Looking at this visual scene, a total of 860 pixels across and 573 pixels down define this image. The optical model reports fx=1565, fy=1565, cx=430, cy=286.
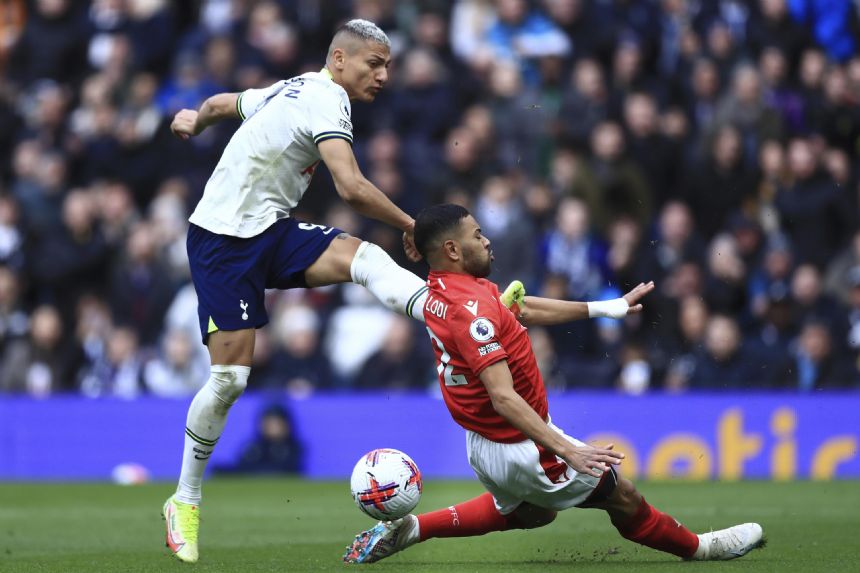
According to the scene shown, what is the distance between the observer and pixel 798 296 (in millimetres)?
14461

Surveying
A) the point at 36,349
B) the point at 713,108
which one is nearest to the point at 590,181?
the point at 713,108

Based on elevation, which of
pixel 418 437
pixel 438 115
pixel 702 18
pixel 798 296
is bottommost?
pixel 418 437

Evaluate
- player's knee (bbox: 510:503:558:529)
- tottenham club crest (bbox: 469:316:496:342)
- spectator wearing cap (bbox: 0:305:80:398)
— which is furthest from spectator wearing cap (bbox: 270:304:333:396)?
tottenham club crest (bbox: 469:316:496:342)

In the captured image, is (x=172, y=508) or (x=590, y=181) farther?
(x=590, y=181)

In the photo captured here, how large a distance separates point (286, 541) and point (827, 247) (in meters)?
7.61

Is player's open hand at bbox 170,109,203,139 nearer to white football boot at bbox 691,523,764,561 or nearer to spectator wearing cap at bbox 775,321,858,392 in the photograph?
white football boot at bbox 691,523,764,561

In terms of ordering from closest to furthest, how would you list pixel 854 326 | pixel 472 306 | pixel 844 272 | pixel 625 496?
pixel 472 306 < pixel 625 496 < pixel 854 326 < pixel 844 272

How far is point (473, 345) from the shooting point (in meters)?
7.15

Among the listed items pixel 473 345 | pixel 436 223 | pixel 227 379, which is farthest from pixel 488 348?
pixel 227 379

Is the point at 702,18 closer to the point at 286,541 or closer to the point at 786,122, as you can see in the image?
the point at 786,122

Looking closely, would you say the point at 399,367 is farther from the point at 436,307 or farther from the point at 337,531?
the point at 436,307

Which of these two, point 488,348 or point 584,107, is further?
point 584,107

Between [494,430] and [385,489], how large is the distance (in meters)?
0.61

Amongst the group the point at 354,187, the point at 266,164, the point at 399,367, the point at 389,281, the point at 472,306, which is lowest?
the point at 472,306
